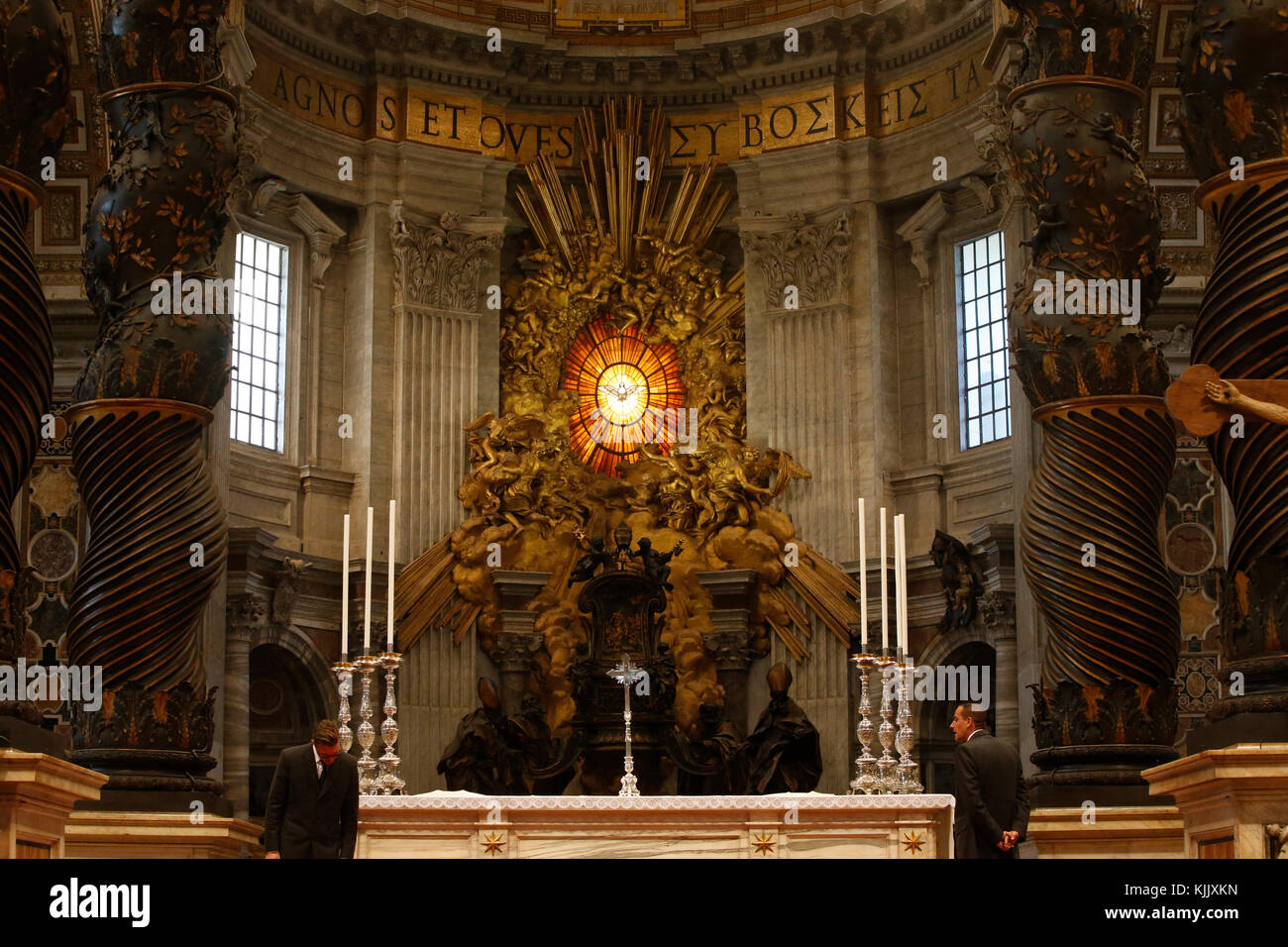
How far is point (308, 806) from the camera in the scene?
27.8 ft

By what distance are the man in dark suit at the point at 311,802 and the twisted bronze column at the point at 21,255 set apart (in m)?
1.33

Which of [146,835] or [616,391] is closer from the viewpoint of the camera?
[146,835]

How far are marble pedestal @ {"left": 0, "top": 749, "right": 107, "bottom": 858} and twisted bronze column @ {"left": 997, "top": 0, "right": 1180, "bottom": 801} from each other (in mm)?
4412

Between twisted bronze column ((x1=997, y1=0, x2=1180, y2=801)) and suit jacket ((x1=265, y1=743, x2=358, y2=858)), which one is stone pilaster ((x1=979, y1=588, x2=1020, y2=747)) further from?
suit jacket ((x1=265, y1=743, x2=358, y2=858))

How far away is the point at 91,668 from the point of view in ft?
31.1

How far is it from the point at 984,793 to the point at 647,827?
2.08 m

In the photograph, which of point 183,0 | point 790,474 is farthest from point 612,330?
point 183,0

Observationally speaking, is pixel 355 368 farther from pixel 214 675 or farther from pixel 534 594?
pixel 214 675

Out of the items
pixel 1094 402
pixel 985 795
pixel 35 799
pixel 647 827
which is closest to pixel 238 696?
pixel 647 827

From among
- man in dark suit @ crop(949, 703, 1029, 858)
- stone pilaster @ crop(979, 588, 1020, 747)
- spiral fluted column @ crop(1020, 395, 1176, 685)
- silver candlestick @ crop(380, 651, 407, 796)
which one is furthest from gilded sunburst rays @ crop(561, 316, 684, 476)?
man in dark suit @ crop(949, 703, 1029, 858)

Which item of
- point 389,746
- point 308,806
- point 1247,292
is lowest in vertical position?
point 308,806

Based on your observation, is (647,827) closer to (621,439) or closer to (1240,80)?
(1240,80)

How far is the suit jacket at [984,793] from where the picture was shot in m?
8.51

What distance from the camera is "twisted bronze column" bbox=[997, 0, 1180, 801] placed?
28.3 ft
